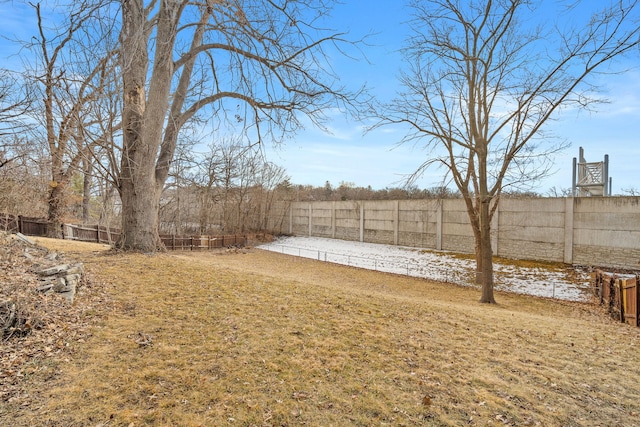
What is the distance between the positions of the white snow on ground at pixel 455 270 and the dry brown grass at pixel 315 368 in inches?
307

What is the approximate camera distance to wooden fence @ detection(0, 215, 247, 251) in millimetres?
16297

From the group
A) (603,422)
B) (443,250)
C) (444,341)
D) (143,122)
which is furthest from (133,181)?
(443,250)

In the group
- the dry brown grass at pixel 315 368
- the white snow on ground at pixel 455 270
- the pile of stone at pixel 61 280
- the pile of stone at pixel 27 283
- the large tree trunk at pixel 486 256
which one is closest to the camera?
the dry brown grass at pixel 315 368

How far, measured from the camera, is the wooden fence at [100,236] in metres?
16.3

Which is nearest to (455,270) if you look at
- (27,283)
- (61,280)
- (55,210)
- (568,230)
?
(568,230)

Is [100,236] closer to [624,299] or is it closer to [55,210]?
[55,210]

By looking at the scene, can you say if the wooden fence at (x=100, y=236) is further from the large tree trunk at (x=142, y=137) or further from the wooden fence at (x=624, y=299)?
the wooden fence at (x=624, y=299)

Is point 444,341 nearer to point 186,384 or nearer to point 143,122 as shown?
point 186,384

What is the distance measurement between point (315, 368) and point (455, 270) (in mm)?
14734

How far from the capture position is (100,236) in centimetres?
1906

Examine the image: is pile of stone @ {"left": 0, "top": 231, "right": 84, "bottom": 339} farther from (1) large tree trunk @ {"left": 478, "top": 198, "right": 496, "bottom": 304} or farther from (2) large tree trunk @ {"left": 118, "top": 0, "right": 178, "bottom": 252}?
(1) large tree trunk @ {"left": 478, "top": 198, "right": 496, "bottom": 304}

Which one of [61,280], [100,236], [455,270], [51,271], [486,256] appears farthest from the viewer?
[100,236]

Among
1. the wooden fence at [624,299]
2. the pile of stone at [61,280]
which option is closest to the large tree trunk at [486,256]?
the wooden fence at [624,299]

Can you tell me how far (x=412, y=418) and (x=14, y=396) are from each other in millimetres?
3248
